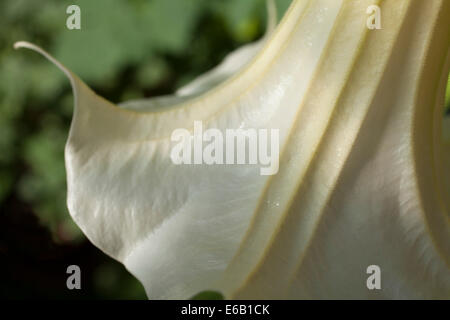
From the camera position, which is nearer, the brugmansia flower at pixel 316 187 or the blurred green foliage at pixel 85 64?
the brugmansia flower at pixel 316 187

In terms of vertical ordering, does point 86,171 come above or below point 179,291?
above

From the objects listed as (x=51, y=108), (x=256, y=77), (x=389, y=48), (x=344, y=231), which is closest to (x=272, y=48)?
(x=256, y=77)

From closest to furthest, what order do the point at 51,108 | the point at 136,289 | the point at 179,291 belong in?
the point at 179,291
the point at 136,289
the point at 51,108

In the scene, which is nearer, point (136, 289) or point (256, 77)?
point (256, 77)

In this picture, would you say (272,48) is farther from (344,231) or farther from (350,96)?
(344,231)

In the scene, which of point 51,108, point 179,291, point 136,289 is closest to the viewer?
point 179,291
